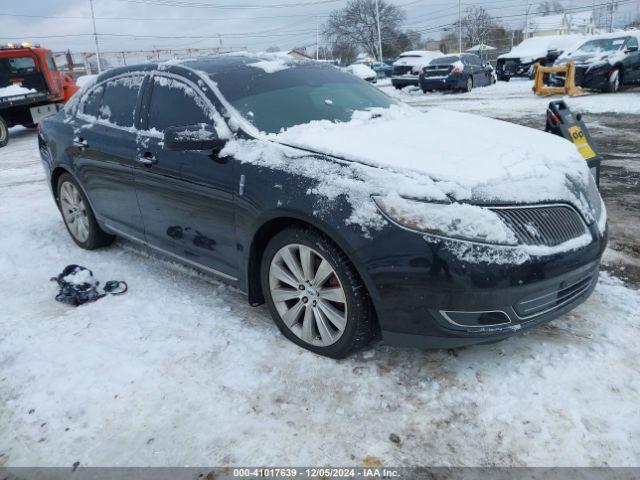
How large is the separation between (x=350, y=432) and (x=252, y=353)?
0.87m

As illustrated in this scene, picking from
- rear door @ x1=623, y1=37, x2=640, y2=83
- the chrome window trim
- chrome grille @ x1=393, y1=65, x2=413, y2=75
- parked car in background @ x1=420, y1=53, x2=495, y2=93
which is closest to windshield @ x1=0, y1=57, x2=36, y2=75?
the chrome window trim

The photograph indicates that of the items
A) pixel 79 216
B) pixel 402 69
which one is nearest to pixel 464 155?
pixel 79 216

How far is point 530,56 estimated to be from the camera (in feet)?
71.9

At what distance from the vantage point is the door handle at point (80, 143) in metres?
4.41

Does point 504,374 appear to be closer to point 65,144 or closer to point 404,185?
point 404,185

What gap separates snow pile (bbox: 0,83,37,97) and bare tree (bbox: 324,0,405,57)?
2599 inches

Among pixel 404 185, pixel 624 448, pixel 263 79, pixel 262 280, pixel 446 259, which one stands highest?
pixel 263 79

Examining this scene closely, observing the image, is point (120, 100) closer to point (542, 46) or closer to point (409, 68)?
point (409, 68)

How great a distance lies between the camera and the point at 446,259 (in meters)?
2.39

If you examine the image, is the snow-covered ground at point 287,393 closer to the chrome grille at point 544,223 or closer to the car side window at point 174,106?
the chrome grille at point 544,223

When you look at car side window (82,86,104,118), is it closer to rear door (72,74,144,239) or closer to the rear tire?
rear door (72,74,144,239)

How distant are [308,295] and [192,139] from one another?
1153mm

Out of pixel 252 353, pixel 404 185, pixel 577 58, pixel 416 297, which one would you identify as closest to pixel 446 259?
pixel 416 297

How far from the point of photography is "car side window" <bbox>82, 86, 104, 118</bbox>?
4.44m
